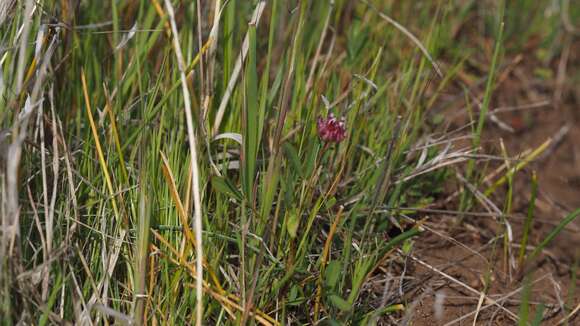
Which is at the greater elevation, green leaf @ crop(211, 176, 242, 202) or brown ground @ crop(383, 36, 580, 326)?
Result: green leaf @ crop(211, 176, 242, 202)

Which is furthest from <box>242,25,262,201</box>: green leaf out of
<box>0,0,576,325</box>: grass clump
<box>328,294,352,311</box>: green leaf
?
<box>328,294,352,311</box>: green leaf

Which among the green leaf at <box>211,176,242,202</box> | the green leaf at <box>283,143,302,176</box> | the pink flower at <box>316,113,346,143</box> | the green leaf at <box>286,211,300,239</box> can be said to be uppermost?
the pink flower at <box>316,113,346,143</box>

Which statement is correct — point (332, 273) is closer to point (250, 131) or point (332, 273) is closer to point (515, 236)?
point (250, 131)

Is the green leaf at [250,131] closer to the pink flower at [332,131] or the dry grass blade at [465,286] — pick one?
the pink flower at [332,131]

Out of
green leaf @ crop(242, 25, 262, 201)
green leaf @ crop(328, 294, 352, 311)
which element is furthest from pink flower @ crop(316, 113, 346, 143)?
green leaf @ crop(328, 294, 352, 311)

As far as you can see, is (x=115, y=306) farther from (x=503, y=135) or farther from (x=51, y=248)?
(x=503, y=135)

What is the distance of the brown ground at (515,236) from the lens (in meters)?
1.65

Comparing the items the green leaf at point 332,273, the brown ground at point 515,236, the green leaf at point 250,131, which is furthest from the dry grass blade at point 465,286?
the green leaf at point 250,131

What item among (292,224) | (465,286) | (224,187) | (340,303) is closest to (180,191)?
(224,187)

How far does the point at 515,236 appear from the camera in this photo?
6.52ft

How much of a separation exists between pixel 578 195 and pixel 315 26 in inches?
37.6

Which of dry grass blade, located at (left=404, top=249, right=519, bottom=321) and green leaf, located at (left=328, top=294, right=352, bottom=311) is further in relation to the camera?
dry grass blade, located at (left=404, top=249, right=519, bottom=321)

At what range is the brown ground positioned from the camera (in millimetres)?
1646

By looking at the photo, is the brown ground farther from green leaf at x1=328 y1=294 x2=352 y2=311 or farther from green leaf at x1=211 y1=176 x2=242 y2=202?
green leaf at x1=211 y1=176 x2=242 y2=202
